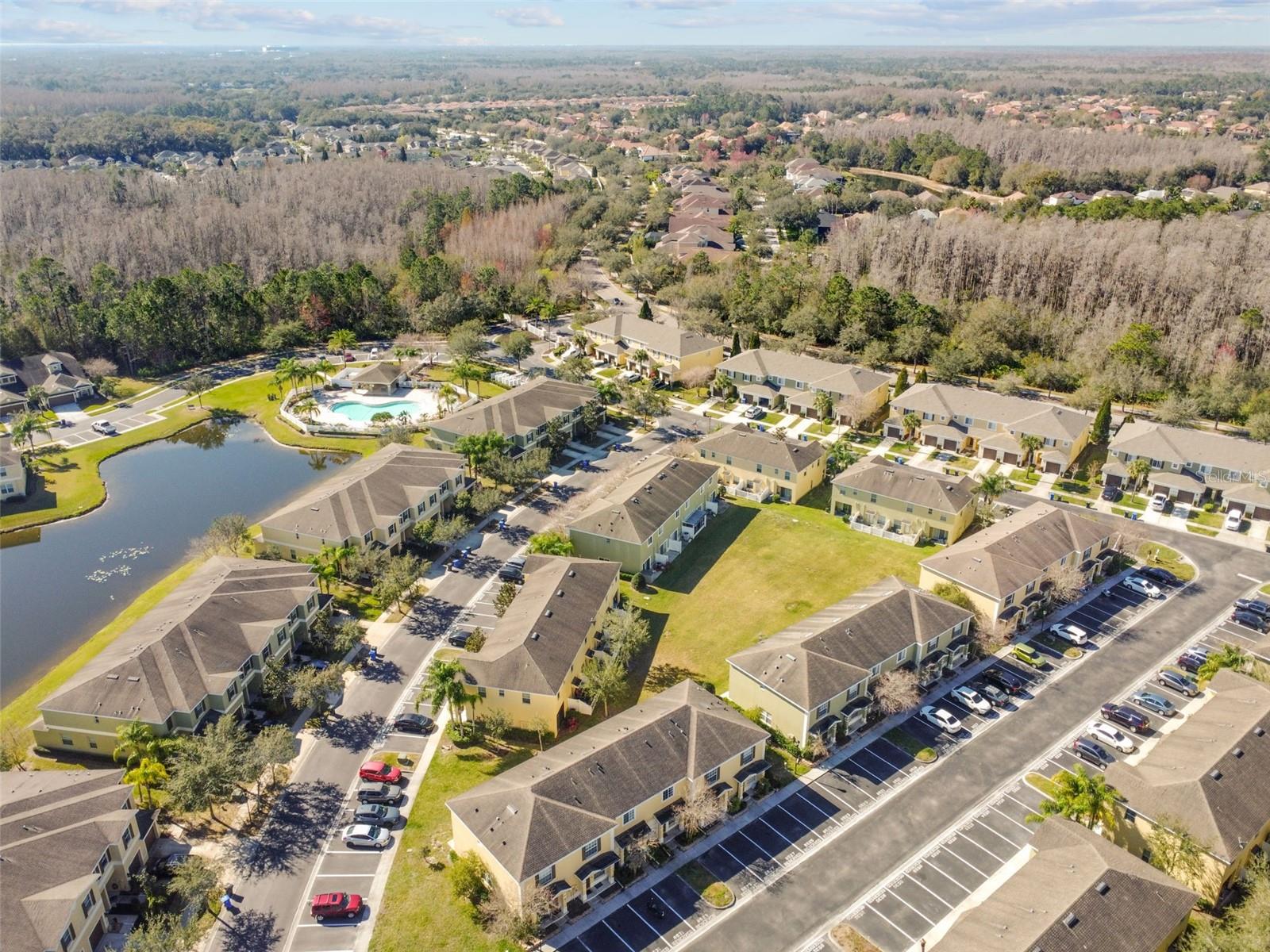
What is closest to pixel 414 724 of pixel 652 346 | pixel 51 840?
pixel 51 840

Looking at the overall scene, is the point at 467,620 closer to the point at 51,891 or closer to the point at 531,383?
the point at 51,891

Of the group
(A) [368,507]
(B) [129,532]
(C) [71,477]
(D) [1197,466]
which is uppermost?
(A) [368,507]

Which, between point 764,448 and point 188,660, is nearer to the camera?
point 188,660

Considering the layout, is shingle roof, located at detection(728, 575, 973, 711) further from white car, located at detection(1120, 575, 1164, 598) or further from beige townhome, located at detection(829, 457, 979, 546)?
white car, located at detection(1120, 575, 1164, 598)

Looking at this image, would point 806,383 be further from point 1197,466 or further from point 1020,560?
point 1020,560

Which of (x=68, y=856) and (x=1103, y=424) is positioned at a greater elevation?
(x=68, y=856)

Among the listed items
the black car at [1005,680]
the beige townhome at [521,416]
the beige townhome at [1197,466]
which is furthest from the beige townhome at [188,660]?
the beige townhome at [1197,466]
